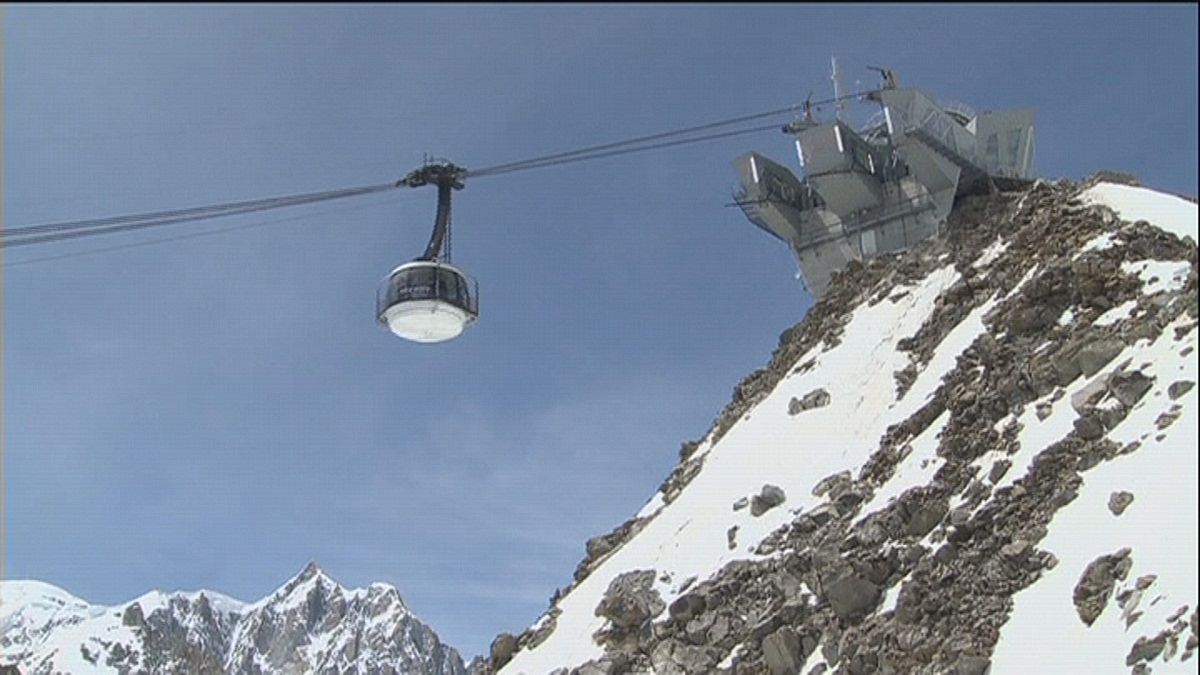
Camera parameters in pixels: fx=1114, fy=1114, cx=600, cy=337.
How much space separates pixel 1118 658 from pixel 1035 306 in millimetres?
14132

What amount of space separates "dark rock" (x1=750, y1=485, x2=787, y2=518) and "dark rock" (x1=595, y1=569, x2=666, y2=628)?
12.7 ft

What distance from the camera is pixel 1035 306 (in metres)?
31.0

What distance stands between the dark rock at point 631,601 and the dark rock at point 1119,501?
13706mm

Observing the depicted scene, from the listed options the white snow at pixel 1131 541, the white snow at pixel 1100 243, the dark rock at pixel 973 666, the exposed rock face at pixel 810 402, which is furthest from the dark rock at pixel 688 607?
the white snow at pixel 1100 243

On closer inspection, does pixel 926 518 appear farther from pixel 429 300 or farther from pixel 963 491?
pixel 429 300

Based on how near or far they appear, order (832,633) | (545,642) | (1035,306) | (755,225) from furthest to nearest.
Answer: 1. (755,225)
2. (545,642)
3. (1035,306)
4. (832,633)

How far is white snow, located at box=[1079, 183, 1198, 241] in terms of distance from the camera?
30062 millimetres

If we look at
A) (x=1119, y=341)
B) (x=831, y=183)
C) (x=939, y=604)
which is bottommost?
(x=939, y=604)

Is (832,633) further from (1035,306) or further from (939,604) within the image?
(1035,306)

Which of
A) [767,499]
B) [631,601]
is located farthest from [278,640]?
[767,499]

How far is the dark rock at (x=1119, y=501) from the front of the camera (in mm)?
22062

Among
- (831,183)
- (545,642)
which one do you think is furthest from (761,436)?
(831,183)

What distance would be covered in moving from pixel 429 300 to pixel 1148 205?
25919mm

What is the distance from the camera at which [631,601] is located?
3291 centimetres
